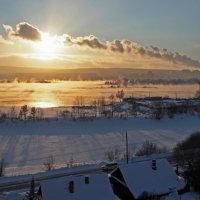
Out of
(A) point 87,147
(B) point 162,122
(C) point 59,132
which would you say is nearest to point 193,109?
(B) point 162,122

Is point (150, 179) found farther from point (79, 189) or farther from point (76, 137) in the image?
point (76, 137)

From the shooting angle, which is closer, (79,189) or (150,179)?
(79,189)

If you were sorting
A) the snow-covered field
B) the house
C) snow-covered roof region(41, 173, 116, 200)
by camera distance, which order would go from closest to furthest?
snow-covered roof region(41, 173, 116, 200)
the house
the snow-covered field

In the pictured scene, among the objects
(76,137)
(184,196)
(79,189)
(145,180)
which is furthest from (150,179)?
(76,137)

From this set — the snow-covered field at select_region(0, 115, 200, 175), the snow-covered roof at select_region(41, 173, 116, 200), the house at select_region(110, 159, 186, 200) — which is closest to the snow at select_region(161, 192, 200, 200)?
the house at select_region(110, 159, 186, 200)

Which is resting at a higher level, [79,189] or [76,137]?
[76,137]

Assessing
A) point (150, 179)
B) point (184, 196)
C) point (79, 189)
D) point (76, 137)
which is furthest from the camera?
point (76, 137)

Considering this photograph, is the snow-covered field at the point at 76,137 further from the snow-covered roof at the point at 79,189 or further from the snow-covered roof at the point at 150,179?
the snow-covered roof at the point at 79,189

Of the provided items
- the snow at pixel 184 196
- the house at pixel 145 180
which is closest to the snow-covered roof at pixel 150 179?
the house at pixel 145 180

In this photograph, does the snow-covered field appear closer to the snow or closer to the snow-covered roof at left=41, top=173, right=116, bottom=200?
the snow-covered roof at left=41, top=173, right=116, bottom=200
